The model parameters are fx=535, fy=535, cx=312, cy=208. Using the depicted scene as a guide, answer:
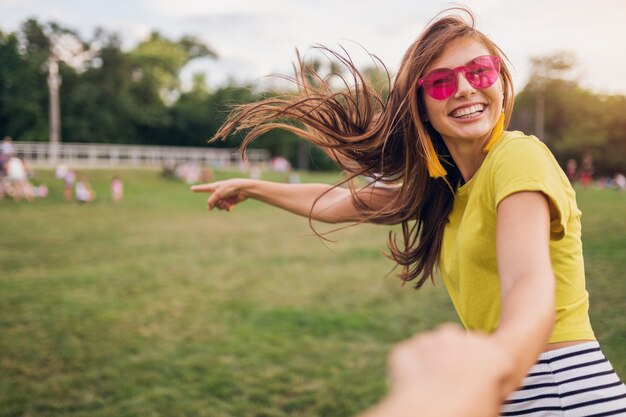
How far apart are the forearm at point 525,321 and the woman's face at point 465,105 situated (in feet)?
2.84

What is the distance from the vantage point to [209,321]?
654 centimetres

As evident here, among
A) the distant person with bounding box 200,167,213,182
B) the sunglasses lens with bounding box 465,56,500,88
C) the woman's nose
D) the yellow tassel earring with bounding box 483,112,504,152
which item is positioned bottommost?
the distant person with bounding box 200,167,213,182

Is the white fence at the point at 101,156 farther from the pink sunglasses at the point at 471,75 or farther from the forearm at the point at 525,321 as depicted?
the forearm at the point at 525,321

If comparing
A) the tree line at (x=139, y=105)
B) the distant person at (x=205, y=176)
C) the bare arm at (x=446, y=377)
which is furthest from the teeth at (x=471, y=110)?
the tree line at (x=139, y=105)

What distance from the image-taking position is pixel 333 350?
558 cm

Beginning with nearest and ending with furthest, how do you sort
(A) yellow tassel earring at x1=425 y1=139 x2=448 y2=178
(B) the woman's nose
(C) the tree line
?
(B) the woman's nose < (A) yellow tassel earring at x1=425 y1=139 x2=448 y2=178 < (C) the tree line

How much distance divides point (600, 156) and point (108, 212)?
130ft

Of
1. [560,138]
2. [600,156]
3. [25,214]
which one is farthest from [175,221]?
[560,138]

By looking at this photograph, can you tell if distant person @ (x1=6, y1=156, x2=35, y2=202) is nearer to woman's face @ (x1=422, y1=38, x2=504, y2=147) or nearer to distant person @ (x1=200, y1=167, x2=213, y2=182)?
distant person @ (x1=200, y1=167, x2=213, y2=182)

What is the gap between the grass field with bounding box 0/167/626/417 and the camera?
459 cm

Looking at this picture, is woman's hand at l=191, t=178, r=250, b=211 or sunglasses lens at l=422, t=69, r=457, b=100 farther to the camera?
woman's hand at l=191, t=178, r=250, b=211

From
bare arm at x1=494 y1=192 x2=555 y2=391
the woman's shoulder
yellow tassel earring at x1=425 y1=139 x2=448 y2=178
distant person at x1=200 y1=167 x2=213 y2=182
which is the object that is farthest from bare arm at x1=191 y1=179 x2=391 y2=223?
distant person at x1=200 y1=167 x2=213 y2=182

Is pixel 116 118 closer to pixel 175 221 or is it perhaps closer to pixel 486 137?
pixel 175 221

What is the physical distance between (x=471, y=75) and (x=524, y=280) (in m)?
1.00
